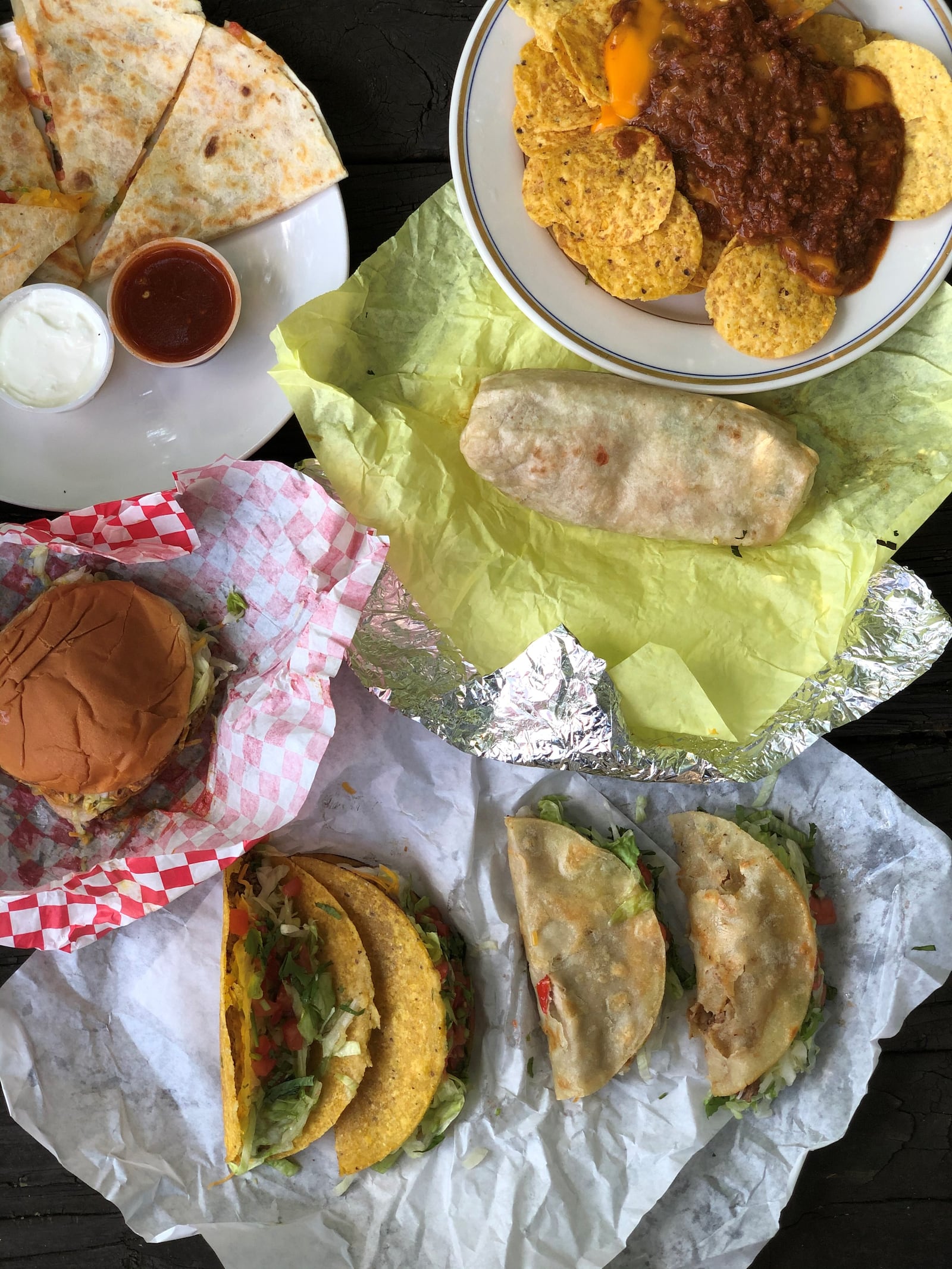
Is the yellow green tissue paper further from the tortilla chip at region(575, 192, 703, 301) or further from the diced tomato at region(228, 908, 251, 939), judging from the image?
the diced tomato at region(228, 908, 251, 939)

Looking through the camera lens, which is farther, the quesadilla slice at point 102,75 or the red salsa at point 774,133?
the quesadilla slice at point 102,75

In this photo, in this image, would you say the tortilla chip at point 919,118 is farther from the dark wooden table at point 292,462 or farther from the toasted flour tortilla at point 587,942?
the toasted flour tortilla at point 587,942

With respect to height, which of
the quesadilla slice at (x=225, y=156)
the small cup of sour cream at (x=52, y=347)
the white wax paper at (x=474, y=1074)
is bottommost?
Result: the white wax paper at (x=474, y=1074)

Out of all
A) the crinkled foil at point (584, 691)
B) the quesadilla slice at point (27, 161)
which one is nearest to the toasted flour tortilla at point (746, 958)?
the crinkled foil at point (584, 691)

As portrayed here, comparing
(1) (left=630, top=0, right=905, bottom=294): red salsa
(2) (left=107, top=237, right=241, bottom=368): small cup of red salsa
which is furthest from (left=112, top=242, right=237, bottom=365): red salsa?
(1) (left=630, top=0, right=905, bottom=294): red salsa

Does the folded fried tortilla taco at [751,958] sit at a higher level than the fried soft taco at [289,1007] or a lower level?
higher

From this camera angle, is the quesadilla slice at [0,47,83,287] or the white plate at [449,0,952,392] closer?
the white plate at [449,0,952,392]

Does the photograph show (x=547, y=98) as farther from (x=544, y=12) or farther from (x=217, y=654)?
(x=217, y=654)
